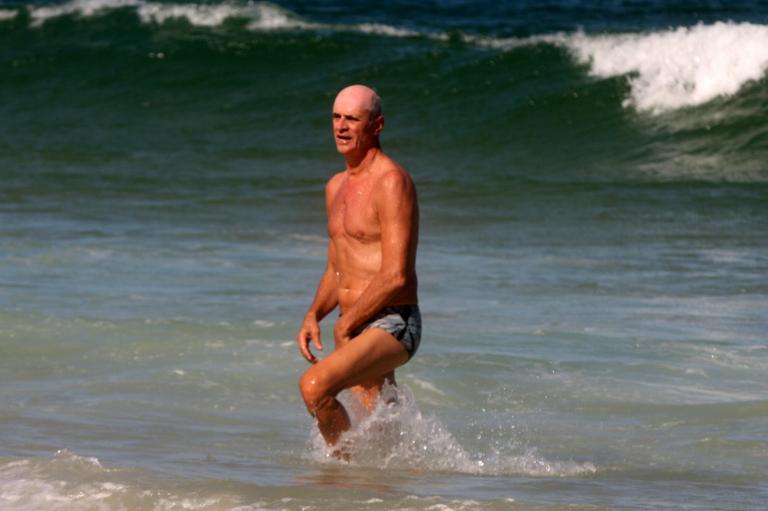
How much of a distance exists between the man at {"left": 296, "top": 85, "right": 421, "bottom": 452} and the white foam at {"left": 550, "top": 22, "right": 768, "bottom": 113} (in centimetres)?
1406

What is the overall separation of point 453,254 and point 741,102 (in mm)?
8060

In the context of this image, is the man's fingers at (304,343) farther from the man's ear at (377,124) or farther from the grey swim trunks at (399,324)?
the man's ear at (377,124)

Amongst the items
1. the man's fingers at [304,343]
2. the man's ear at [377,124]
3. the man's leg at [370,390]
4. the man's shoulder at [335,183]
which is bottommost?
the man's leg at [370,390]

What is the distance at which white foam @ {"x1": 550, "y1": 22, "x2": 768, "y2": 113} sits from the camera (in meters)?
20.0

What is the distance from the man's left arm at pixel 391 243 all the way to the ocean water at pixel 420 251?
20.2 inches

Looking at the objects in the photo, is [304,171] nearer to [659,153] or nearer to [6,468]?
[659,153]

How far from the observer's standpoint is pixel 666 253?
12.6 m

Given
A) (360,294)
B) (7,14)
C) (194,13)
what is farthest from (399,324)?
(7,14)

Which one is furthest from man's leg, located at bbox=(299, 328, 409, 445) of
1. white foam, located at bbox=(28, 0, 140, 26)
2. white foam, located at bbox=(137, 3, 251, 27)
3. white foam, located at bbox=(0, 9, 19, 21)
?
white foam, located at bbox=(0, 9, 19, 21)

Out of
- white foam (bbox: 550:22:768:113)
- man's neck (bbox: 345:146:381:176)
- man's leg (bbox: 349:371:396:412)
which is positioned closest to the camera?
man's neck (bbox: 345:146:381:176)

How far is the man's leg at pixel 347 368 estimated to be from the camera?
600 centimetres

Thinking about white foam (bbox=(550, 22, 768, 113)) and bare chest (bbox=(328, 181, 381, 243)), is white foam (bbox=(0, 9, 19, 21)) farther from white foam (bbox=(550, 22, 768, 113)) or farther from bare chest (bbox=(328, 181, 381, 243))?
bare chest (bbox=(328, 181, 381, 243))

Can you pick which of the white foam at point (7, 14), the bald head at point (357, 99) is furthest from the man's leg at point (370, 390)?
the white foam at point (7, 14)

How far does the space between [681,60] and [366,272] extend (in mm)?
15179
